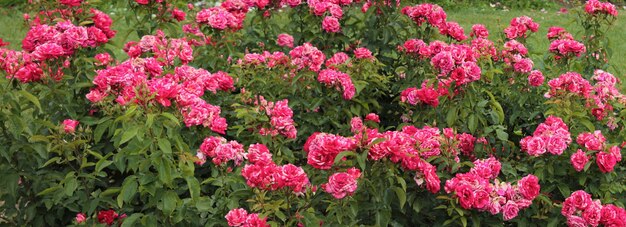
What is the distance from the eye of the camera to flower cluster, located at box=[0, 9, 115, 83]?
3193 mm

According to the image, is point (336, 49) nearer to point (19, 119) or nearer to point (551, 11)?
point (19, 119)

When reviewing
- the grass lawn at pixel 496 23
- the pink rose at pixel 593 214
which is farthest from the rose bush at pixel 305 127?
the grass lawn at pixel 496 23

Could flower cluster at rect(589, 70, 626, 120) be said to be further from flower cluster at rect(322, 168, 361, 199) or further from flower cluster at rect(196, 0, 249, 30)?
flower cluster at rect(196, 0, 249, 30)

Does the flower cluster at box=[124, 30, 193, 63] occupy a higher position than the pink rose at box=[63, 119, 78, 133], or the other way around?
the pink rose at box=[63, 119, 78, 133]

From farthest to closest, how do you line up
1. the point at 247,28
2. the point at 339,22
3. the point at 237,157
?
the point at 247,28
the point at 339,22
the point at 237,157

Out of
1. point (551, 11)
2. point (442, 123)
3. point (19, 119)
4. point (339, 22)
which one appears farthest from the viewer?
point (551, 11)

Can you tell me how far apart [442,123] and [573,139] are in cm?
54

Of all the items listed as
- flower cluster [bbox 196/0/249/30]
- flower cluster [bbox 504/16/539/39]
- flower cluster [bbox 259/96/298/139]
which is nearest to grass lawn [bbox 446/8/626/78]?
flower cluster [bbox 504/16/539/39]

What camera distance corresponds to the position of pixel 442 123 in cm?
363

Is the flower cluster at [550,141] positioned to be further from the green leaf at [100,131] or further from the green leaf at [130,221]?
the green leaf at [100,131]

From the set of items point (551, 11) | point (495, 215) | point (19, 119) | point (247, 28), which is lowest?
point (551, 11)

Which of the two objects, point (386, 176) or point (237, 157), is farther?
point (237, 157)

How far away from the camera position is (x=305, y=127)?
3666 mm

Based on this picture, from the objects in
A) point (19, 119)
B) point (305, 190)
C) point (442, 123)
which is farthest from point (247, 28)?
point (305, 190)
